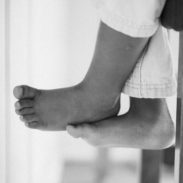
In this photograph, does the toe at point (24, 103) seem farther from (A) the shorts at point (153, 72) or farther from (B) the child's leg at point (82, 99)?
(A) the shorts at point (153, 72)

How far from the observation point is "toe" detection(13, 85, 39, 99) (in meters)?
0.88

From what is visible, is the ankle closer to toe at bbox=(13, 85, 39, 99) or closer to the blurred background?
toe at bbox=(13, 85, 39, 99)

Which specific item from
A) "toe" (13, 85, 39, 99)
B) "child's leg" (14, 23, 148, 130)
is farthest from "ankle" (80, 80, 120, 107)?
"toe" (13, 85, 39, 99)

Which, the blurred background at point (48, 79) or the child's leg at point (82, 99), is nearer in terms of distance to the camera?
the child's leg at point (82, 99)

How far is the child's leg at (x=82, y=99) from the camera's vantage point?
0.83 meters

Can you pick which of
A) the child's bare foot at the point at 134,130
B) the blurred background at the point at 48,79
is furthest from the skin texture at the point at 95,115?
the blurred background at the point at 48,79

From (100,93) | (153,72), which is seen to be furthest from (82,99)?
(153,72)

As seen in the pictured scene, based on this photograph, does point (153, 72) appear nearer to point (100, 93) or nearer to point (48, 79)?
point (100, 93)

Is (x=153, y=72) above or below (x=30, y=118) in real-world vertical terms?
above

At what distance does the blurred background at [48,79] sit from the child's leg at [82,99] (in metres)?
0.11

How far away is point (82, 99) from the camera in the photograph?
35.7 inches

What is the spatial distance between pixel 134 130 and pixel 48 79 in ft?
2.06

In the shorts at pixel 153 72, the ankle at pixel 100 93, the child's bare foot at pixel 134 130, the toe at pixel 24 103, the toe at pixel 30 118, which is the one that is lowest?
the child's bare foot at pixel 134 130

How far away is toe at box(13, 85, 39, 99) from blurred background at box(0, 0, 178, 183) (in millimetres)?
109
